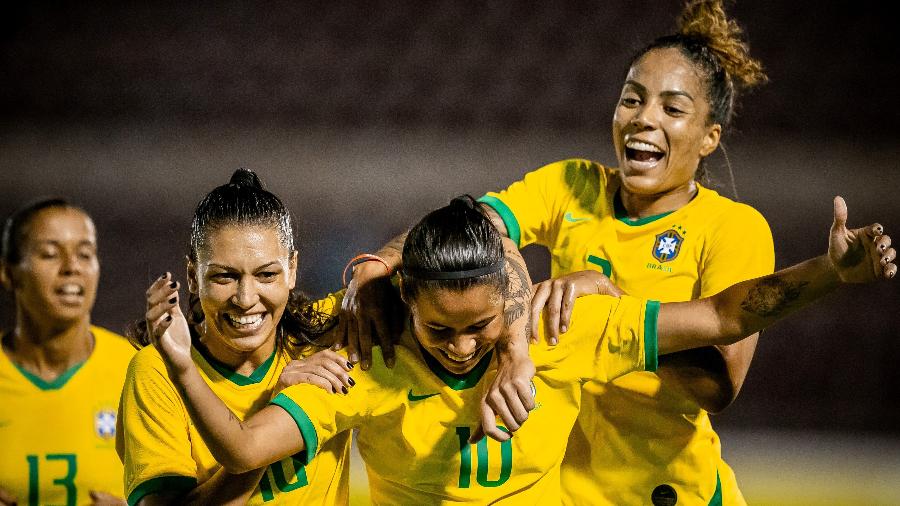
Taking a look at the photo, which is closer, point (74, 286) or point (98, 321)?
point (74, 286)

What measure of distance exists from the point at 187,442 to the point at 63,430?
1333 mm

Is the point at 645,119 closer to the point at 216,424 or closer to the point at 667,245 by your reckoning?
the point at 667,245

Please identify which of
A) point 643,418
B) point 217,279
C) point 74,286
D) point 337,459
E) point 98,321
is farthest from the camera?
point 98,321

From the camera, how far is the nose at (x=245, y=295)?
2.35 meters

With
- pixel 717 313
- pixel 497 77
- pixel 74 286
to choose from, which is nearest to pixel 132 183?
pixel 497 77

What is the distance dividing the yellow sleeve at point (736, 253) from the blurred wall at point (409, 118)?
13.7 feet

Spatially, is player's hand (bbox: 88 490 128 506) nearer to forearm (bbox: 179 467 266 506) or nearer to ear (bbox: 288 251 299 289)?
forearm (bbox: 179 467 266 506)

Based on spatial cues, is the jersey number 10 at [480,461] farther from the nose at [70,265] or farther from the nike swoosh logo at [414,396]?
the nose at [70,265]

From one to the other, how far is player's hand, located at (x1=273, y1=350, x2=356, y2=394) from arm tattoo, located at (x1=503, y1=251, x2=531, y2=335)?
0.37 m

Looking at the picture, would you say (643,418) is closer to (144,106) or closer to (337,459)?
(337,459)

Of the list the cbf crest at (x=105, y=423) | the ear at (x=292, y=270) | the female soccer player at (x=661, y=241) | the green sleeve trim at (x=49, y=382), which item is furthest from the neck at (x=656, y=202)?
the green sleeve trim at (x=49, y=382)

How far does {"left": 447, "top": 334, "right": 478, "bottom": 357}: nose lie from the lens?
7.52ft

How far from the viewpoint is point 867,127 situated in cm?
749

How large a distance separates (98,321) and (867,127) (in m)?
5.31
